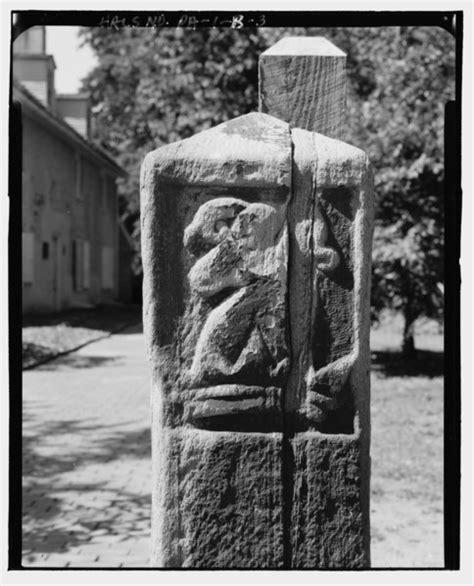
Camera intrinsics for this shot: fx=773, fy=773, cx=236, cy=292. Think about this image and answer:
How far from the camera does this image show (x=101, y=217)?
86.1 feet

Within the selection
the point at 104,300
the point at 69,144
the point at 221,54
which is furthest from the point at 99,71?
the point at 221,54

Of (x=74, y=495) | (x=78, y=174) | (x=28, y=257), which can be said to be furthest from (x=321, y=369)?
(x=78, y=174)

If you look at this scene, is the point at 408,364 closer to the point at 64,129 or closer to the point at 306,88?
the point at 306,88

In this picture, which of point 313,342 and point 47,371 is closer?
point 313,342

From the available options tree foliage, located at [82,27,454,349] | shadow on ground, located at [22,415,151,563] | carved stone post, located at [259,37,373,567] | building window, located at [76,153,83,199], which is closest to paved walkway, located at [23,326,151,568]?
shadow on ground, located at [22,415,151,563]

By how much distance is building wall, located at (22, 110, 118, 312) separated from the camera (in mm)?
19109

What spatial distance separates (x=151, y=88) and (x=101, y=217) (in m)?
14.0

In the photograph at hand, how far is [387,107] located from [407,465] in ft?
16.3

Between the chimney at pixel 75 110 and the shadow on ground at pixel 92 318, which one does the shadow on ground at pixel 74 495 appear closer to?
the shadow on ground at pixel 92 318

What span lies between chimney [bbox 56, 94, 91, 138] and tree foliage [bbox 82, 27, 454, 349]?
12.3m

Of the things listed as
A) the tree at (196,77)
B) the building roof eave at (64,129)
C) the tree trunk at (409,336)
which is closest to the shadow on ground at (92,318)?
the building roof eave at (64,129)

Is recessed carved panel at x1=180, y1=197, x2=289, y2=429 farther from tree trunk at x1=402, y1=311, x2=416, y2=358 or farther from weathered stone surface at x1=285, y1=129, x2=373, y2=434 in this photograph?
tree trunk at x1=402, y1=311, x2=416, y2=358

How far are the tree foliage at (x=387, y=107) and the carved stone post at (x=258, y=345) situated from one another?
22.9 feet
